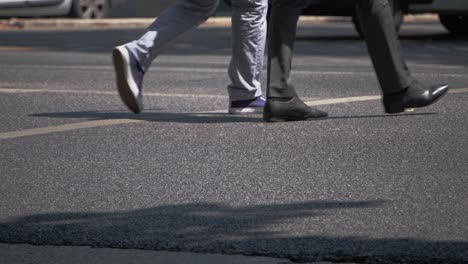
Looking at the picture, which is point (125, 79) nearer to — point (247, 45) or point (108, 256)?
point (247, 45)

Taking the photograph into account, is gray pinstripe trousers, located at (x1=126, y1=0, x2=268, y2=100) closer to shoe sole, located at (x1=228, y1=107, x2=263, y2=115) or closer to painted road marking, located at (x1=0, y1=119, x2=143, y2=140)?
shoe sole, located at (x1=228, y1=107, x2=263, y2=115)

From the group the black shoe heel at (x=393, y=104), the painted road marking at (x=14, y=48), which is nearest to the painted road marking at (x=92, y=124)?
the black shoe heel at (x=393, y=104)

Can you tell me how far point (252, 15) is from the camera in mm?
7816

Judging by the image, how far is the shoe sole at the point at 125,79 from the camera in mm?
7652

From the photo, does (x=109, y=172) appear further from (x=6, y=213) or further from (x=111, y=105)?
(x=111, y=105)

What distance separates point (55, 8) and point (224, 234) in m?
18.5

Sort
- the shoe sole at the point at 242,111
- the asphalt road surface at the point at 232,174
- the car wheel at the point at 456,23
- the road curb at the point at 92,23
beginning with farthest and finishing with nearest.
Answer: the road curb at the point at 92,23 → the car wheel at the point at 456,23 → the shoe sole at the point at 242,111 → the asphalt road surface at the point at 232,174

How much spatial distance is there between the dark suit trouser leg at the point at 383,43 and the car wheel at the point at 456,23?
413 inches

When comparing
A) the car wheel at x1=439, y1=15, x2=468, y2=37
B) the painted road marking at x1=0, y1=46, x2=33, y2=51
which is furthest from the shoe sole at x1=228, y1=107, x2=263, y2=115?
the car wheel at x1=439, y1=15, x2=468, y2=37

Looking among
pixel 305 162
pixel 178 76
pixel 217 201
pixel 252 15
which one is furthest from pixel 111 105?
pixel 217 201

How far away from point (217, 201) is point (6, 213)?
2.56 feet

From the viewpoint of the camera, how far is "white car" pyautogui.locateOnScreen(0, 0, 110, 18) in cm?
2119

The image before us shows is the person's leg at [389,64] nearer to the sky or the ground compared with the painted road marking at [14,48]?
nearer to the sky

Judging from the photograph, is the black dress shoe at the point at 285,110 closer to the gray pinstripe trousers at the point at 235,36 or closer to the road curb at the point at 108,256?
the gray pinstripe trousers at the point at 235,36
